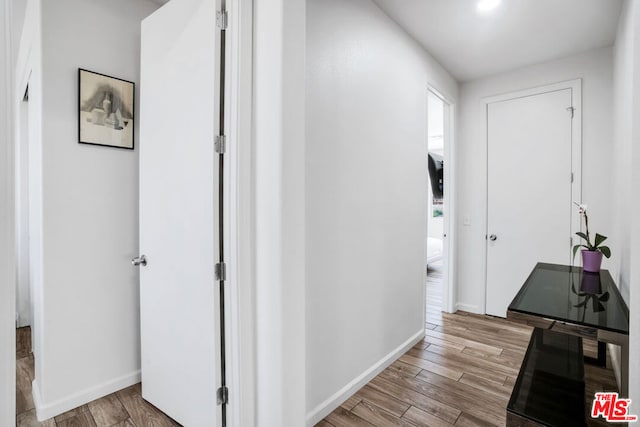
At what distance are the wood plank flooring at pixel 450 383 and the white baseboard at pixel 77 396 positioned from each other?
135cm

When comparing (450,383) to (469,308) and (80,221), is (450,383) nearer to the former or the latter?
(469,308)

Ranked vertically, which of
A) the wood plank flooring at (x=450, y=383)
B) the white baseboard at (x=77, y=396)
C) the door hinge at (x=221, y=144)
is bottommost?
the wood plank flooring at (x=450, y=383)

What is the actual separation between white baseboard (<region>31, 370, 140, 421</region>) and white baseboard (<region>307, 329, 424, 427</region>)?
4.17 ft

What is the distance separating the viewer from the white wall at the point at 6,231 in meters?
0.86

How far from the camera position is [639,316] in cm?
88

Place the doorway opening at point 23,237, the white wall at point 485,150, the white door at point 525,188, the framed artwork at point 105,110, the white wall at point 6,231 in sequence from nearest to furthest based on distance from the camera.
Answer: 1. the white wall at point 6,231
2. the framed artwork at point 105,110
3. the doorway opening at point 23,237
4. the white wall at point 485,150
5. the white door at point 525,188

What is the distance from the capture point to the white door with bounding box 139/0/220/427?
1469mm

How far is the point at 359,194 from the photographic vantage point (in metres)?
2.11

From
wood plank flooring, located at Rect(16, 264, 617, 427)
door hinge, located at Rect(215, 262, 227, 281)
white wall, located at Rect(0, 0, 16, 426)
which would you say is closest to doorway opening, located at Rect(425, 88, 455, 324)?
wood plank flooring, located at Rect(16, 264, 617, 427)

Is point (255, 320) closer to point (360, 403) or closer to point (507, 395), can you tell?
point (360, 403)

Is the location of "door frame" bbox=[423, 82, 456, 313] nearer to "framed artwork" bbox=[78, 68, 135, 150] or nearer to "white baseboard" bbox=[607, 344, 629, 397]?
"white baseboard" bbox=[607, 344, 629, 397]

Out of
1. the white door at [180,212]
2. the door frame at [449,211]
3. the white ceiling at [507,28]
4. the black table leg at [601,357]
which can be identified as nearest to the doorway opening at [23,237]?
the white door at [180,212]

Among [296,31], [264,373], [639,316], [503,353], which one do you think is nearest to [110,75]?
[296,31]

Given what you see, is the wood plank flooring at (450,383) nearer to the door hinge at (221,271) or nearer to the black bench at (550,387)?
the black bench at (550,387)
